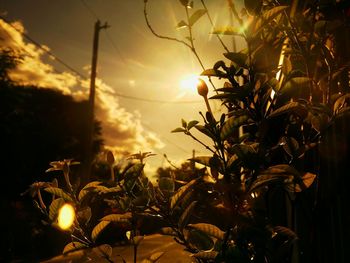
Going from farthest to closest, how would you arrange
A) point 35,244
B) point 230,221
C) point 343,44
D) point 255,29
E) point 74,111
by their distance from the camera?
point 74,111 → point 35,244 → point 343,44 → point 255,29 → point 230,221

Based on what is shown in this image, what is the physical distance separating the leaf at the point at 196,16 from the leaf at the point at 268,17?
0.86 feet

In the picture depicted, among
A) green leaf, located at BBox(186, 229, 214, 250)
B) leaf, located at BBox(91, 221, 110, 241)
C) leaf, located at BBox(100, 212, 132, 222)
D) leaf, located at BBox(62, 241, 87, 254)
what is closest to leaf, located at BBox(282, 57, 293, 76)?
green leaf, located at BBox(186, 229, 214, 250)

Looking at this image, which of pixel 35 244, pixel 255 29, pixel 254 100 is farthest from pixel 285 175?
pixel 35 244

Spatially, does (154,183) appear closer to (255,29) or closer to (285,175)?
(285,175)

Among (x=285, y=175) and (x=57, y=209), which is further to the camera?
(x=57, y=209)

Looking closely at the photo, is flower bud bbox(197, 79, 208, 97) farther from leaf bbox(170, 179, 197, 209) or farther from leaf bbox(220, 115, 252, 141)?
leaf bbox(170, 179, 197, 209)

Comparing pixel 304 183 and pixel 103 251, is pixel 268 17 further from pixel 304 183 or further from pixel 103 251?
pixel 103 251

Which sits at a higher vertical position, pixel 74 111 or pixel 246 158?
pixel 74 111

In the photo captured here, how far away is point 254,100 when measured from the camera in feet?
4.16

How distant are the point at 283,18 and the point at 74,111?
97.5ft

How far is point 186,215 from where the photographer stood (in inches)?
46.3

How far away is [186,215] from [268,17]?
0.70 m

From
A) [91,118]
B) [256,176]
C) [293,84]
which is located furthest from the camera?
[91,118]

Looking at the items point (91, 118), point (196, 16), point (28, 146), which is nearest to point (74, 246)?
point (196, 16)
